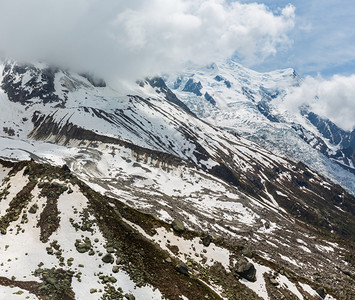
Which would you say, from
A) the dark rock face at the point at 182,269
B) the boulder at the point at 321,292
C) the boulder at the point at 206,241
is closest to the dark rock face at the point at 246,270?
the boulder at the point at 206,241

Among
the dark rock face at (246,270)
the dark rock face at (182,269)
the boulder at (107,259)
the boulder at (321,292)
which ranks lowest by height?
the boulder at (107,259)

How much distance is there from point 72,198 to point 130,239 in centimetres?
1280

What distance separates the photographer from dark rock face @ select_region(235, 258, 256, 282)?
45719mm

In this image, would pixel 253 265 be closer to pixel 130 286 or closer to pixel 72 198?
pixel 130 286

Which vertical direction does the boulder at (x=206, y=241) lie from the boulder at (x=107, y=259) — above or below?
above

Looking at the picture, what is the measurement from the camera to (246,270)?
45875 millimetres

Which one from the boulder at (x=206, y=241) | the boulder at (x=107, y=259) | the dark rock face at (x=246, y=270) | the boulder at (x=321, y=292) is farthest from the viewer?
the boulder at (x=206, y=241)

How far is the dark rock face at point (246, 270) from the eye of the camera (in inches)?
1800

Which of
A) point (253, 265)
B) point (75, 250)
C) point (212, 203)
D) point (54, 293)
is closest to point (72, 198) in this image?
point (75, 250)

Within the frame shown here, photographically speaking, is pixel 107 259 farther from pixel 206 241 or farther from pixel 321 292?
pixel 321 292

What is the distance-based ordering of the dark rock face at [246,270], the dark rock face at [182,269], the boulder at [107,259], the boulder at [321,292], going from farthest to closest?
the boulder at [321,292] < the dark rock face at [246,270] < the dark rock face at [182,269] < the boulder at [107,259]

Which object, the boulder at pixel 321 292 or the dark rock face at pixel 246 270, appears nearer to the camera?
the dark rock face at pixel 246 270

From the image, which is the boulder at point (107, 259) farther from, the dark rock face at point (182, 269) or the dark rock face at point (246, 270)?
the dark rock face at point (246, 270)

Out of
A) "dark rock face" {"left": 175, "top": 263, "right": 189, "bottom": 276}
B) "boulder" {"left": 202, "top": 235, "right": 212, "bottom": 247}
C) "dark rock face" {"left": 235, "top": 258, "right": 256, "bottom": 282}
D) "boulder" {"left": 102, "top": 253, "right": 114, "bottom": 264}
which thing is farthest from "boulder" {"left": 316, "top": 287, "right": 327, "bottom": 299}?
"boulder" {"left": 102, "top": 253, "right": 114, "bottom": 264}
